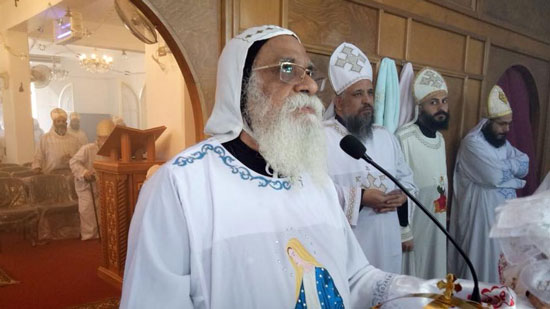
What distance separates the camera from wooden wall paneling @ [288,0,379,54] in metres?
2.88

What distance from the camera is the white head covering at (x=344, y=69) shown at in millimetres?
2756

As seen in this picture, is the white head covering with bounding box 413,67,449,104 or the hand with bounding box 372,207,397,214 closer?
the hand with bounding box 372,207,397,214

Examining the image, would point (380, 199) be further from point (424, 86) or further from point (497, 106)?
point (497, 106)

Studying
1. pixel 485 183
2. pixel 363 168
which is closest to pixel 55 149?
pixel 363 168

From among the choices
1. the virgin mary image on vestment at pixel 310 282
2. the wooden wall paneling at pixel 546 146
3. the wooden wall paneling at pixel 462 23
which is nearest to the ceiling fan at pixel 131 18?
the wooden wall paneling at pixel 462 23

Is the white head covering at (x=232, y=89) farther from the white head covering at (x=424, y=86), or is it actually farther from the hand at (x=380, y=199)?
the white head covering at (x=424, y=86)

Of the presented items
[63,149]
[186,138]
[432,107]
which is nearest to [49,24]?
[63,149]

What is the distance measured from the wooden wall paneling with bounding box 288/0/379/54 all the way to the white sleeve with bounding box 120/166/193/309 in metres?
2.02

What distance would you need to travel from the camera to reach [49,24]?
314 inches

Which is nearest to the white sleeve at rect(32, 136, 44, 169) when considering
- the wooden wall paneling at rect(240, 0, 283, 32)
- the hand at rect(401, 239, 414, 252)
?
the wooden wall paneling at rect(240, 0, 283, 32)

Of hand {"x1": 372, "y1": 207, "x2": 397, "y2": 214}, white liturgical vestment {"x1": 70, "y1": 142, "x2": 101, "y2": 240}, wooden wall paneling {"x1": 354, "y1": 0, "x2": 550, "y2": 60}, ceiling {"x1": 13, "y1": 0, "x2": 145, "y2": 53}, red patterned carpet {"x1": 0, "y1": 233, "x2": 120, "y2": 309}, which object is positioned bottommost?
red patterned carpet {"x1": 0, "y1": 233, "x2": 120, "y2": 309}

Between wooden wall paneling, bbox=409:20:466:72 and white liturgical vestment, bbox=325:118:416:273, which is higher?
wooden wall paneling, bbox=409:20:466:72

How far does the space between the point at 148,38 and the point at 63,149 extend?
515 cm

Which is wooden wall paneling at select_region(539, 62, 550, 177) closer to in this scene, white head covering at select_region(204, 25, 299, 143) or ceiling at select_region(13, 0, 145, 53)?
white head covering at select_region(204, 25, 299, 143)
